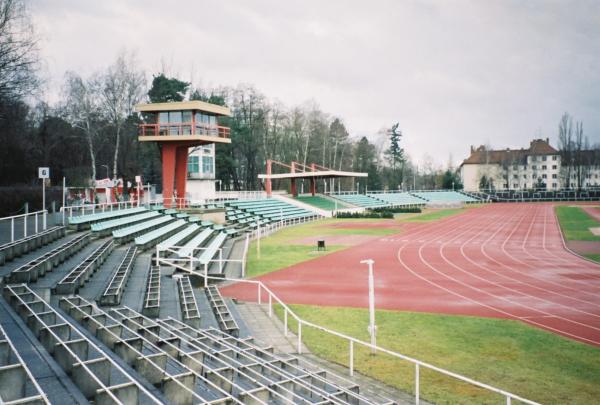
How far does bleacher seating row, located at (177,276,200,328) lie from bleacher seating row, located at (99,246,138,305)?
5.51 ft

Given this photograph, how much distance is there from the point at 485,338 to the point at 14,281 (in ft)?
40.2

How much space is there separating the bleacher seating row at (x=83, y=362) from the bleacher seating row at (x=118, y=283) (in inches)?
86.6

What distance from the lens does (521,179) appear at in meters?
117

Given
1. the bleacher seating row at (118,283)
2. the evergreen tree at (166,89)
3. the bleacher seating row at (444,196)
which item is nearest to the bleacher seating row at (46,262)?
the bleacher seating row at (118,283)

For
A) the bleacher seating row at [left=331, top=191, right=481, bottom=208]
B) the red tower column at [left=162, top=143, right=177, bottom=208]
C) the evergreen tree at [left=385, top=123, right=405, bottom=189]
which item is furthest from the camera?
the evergreen tree at [left=385, top=123, right=405, bottom=189]

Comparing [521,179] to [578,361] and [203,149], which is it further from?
[578,361]

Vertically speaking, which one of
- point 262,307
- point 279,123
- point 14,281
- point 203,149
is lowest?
point 262,307

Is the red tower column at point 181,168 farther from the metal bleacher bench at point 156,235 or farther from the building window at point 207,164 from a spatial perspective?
the building window at point 207,164

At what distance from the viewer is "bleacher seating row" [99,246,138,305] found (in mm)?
11198

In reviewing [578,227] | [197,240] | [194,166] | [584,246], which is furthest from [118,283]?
[578,227]

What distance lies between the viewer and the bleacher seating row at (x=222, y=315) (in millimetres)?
11625

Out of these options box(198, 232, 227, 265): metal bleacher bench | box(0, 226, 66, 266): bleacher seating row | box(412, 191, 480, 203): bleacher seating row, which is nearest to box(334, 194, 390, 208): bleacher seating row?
box(412, 191, 480, 203): bleacher seating row

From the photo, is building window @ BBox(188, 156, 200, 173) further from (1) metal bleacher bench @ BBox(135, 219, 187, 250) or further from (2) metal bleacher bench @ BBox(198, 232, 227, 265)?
(1) metal bleacher bench @ BBox(135, 219, 187, 250)

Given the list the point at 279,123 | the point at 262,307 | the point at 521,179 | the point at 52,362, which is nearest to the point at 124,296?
the point at 262,307
